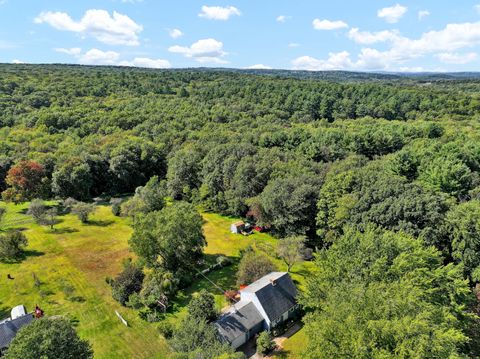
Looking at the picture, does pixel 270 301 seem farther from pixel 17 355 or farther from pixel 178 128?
pixel 178 128

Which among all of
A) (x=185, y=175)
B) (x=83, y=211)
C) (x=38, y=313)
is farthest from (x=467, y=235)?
(x=83, y=211)

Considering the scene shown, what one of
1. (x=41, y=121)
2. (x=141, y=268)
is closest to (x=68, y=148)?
(x=41, y=121)

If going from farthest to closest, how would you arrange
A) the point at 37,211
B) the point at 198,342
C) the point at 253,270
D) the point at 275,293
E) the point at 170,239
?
the point at 37,211, the point at 170,239, the point at 253,270, the point at 275,293, the point at 198,342

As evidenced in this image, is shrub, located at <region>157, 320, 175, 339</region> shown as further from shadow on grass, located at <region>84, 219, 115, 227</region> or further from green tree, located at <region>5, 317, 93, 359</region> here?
shadow on grass, located at <region>84, 219, 115, 227</region>

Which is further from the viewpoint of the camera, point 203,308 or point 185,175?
point 185,175

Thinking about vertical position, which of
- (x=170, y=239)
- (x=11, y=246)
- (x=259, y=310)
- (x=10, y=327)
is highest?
(x=170, y=239)

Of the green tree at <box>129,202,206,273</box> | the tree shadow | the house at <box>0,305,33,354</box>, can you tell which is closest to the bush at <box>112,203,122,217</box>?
the tree shadow

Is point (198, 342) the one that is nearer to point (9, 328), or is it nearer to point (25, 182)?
point (9, 328)
